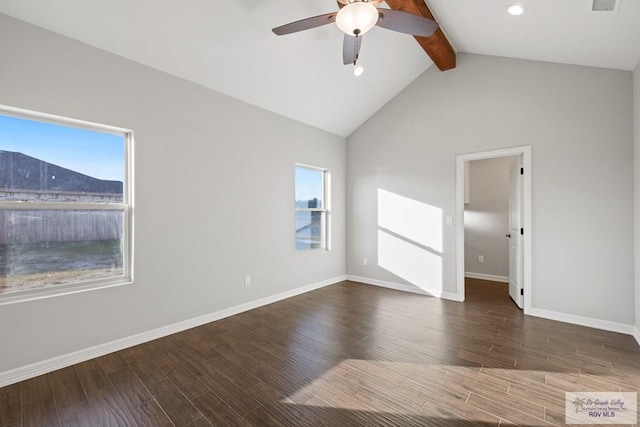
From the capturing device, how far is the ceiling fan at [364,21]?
1936 millimetres

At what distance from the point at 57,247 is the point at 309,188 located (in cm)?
332

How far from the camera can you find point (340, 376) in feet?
7.42

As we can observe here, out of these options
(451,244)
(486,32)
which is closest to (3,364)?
(451,244)

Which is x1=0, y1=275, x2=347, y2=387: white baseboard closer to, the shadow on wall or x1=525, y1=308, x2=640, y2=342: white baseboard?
the shadow on wall

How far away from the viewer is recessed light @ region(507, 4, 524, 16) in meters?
2.65

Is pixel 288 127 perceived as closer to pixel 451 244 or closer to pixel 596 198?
pixel 451 244

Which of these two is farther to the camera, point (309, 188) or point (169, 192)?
point (309, 188)

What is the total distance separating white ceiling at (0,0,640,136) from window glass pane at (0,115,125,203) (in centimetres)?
82

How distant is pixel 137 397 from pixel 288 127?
11.9 ft

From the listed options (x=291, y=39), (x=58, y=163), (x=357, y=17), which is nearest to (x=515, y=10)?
(x=357, y=17)

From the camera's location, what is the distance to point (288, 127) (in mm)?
4383

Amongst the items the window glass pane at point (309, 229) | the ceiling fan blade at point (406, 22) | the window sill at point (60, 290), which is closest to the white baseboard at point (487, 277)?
the window glass pane at point (309, 229)

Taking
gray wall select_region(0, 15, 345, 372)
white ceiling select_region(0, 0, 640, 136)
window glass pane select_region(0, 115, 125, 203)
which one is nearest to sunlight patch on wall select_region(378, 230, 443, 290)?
gray wall select_region(0, 15, 345, 372)

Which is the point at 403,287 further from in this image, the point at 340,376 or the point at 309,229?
the point at 340,376
